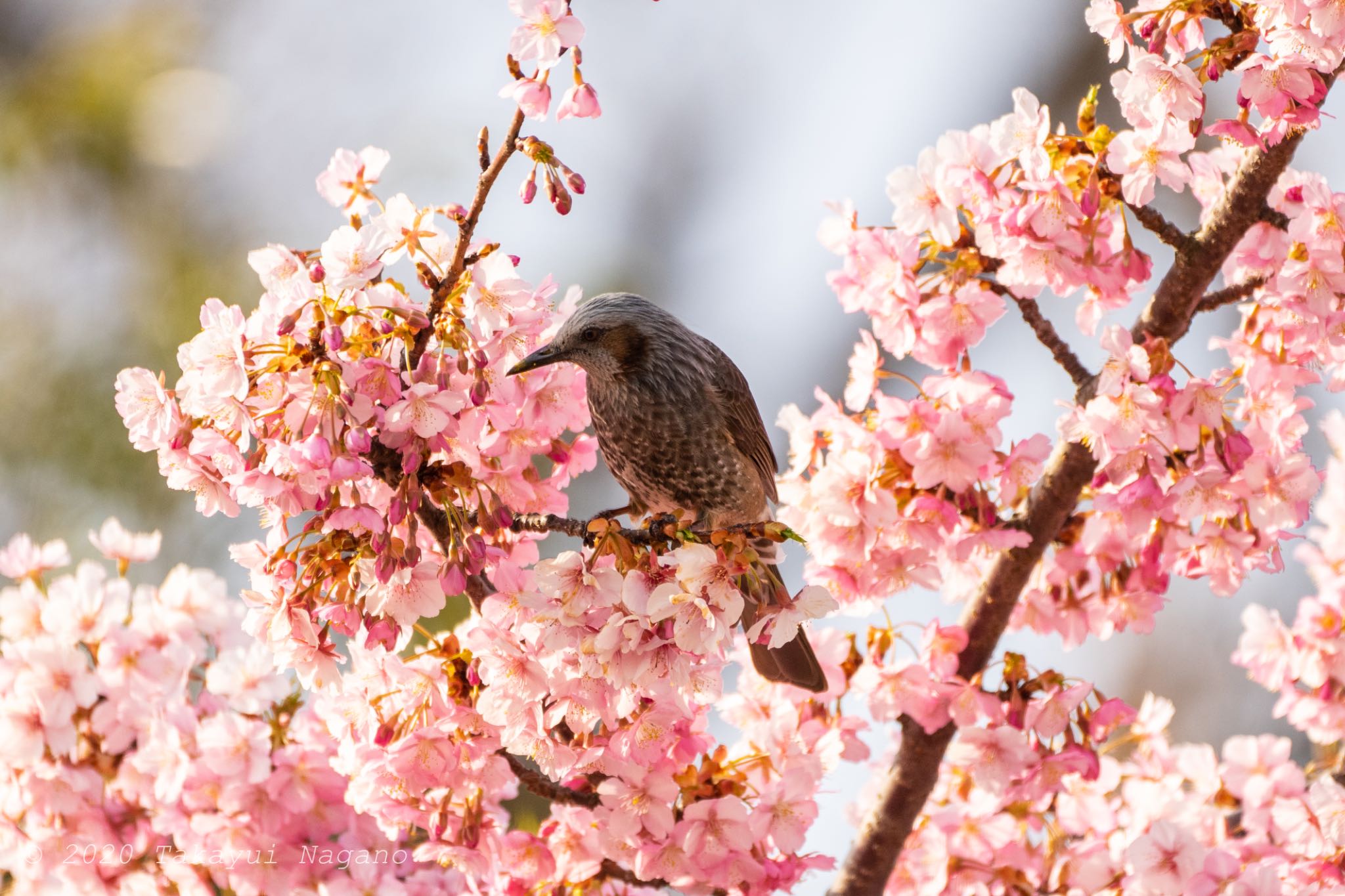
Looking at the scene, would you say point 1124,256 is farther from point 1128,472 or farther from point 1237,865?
point 1237,865

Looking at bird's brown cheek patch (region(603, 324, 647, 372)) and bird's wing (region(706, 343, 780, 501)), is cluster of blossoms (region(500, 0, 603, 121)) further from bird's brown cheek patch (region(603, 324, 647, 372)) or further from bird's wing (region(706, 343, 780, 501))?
bird's wing (region(706, 343, 780, 501))

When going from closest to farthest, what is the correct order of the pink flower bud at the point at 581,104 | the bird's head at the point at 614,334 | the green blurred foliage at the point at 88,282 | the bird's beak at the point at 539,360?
the pink flower bud at the point at 581,104, the bird's beak at the point at 539,360, the bird's head at the point at 614,334, the green blurred foliage at the point at 88,282

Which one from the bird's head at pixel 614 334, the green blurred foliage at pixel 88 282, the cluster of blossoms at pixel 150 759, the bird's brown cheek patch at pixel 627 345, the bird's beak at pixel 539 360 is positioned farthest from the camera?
the green blurred foliage at pixel 88 282

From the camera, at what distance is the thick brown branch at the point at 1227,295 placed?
2.04m

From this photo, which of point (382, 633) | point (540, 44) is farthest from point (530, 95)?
point (382, 633)

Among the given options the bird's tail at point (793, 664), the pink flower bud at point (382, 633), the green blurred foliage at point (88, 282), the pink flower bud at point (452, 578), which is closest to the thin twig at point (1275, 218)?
the bird's tail at point (793, 664)

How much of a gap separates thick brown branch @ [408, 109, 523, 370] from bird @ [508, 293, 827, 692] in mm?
588

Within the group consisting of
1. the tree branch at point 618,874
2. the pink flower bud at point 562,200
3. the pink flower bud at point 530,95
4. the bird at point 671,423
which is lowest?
the tree branch at point 618,874

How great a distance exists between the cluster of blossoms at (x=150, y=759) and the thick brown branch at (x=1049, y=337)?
1353mm

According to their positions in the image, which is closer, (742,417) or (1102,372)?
(1102,372)

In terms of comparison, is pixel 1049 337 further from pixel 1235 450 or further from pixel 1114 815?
pixel 1114 815

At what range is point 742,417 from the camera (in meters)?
2.49

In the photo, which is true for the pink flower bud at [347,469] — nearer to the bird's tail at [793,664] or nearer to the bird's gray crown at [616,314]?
the bird's gray crown at [616,314]

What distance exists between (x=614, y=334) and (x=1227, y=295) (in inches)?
43.0
